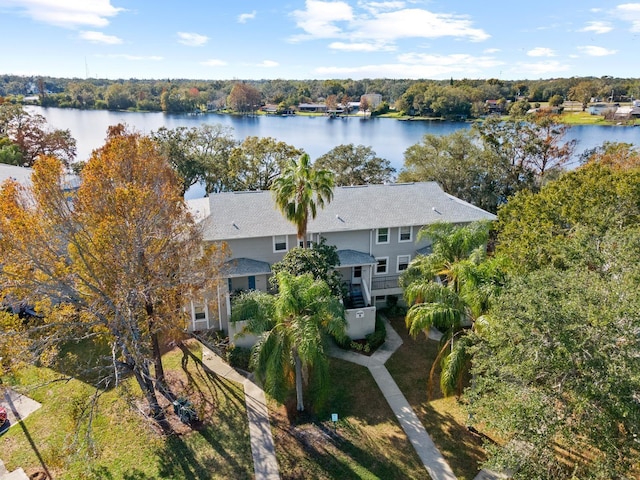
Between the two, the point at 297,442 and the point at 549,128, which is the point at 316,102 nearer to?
the point at 549,128

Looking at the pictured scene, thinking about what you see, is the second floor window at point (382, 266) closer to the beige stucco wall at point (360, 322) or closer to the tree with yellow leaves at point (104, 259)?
the beige stucco wall at point (360, 322)

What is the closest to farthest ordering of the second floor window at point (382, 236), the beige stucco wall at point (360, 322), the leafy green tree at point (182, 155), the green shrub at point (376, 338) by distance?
1. the green shrub at point (376, 338)
2. the beige stucco wall at point (360, 322)
3. the second floor window at point (382, 236)
4. the leafy green tree at point (182, 155)

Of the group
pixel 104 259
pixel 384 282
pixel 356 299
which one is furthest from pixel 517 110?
pixel 104 259

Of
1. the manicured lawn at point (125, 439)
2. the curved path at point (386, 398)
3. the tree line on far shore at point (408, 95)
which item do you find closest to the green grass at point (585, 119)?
the tree line on far shore at point (408, 95)

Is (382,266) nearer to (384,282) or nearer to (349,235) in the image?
(384,282)

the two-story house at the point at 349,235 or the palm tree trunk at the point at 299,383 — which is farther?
the two-story house at the point at 349,235

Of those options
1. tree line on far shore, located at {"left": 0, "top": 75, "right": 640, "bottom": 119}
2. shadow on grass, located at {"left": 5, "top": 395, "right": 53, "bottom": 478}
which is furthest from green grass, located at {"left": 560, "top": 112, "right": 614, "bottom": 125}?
shadow on grass, located at {"left": 5, "top": 395, "right": 53, "bottom": 478}

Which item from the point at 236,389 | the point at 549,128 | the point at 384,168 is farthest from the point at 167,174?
the point at 549,128
